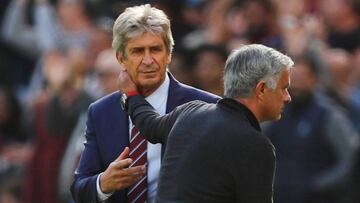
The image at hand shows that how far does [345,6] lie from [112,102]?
4367 millimetres

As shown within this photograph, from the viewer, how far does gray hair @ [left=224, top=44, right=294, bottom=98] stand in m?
6.06

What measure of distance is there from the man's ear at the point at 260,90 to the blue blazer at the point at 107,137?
62cm

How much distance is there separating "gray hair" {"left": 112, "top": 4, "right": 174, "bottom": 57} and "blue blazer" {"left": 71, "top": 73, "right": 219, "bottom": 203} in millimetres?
274

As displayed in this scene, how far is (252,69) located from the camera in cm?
607

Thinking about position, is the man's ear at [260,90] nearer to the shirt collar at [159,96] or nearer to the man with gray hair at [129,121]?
the man with gray hair at [129,121]

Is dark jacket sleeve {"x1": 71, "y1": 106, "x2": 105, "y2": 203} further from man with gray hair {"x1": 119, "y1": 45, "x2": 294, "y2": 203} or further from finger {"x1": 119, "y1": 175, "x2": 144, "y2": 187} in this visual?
man with gray hair {"x1": 119, "y1": 45, "x2": 294, "y2": 203}

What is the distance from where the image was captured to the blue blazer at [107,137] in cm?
671

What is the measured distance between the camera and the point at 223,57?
1034 centimetres

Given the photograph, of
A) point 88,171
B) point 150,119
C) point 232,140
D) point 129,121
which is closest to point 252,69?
point 232,140

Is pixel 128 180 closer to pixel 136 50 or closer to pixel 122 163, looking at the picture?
pixel 122 163

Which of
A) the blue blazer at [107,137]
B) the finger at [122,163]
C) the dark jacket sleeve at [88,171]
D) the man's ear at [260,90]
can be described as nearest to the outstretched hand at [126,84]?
the blue blazer at [107,137]

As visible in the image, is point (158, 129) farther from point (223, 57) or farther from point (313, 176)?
point (223, 57)

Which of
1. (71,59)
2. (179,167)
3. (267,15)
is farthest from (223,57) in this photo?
(179,167)

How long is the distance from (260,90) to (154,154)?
0.83m
